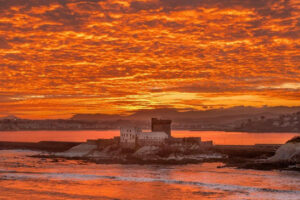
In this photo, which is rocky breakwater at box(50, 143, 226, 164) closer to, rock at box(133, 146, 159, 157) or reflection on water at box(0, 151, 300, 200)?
rock at box(133, 146, 159, 157)

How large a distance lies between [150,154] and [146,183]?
57.2m

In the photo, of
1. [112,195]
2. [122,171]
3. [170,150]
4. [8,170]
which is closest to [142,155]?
[170,150]

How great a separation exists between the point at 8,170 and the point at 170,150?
5416 centimetres

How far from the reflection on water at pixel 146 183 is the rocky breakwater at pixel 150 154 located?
24470mm

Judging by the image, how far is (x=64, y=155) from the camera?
15050cm

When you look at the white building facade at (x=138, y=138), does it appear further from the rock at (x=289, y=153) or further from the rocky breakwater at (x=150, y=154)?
the rock at (x=289, y=153)

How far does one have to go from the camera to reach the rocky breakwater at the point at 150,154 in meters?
127

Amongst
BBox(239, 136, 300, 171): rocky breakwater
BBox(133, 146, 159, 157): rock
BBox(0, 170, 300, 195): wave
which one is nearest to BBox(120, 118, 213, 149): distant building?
BBox(133, 146, 159, 157): rock

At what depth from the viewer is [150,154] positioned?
134875mm

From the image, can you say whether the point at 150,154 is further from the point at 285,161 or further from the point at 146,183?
the point at 146,183

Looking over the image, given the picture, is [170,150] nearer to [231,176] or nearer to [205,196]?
[231,176]

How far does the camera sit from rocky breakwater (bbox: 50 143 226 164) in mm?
126562

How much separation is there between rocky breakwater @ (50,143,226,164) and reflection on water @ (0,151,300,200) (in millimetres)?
24470

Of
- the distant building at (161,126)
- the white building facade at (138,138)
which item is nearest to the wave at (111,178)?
the white building facade at (138,138)
